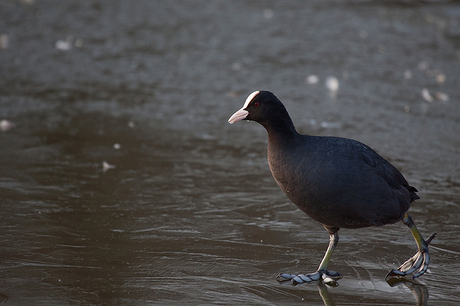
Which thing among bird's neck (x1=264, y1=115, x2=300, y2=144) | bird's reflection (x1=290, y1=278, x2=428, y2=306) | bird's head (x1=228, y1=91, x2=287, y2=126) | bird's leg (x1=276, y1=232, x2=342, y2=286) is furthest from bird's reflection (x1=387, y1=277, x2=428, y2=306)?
bird's head (x1=228, y1=91, x2=287, y2=126)

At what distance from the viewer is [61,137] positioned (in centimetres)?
607

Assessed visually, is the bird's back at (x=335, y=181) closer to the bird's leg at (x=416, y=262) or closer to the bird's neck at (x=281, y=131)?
the bird's neck at (x=281, y=131)

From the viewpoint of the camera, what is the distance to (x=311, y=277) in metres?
3.52

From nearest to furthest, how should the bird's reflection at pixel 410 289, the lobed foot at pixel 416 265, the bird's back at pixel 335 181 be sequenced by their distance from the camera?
the bird's reflection at pixel 410 289, the bird's back at pixel 335 181, the lobed foot at pixel 416 265

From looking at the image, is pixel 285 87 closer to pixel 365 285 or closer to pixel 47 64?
pixel 47 64

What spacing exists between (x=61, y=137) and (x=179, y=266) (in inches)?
118

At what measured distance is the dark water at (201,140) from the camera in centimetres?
353

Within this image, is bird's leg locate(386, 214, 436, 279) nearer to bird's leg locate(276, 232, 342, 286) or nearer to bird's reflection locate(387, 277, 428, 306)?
bird's reflection locate(387, 277, 428, 306)

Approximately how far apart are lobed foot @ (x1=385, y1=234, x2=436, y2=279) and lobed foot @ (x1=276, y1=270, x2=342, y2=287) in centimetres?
36

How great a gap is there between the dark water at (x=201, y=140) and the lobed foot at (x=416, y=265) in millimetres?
62

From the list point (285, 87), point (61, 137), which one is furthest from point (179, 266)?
point (285, 87)

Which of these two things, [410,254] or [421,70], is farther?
[421,70]

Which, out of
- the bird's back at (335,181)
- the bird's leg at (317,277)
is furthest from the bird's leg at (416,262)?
the bird's leg at (317,277)

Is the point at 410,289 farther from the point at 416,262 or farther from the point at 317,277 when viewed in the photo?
the point at 317,277
